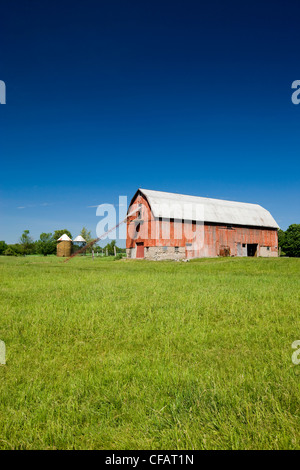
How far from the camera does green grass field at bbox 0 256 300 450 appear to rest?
2639 mm

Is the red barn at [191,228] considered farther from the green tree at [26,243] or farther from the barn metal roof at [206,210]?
the green tree at [26,243]

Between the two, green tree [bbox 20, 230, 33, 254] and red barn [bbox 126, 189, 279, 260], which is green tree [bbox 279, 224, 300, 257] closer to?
red barn [bbox 126, 189, 279, 260]

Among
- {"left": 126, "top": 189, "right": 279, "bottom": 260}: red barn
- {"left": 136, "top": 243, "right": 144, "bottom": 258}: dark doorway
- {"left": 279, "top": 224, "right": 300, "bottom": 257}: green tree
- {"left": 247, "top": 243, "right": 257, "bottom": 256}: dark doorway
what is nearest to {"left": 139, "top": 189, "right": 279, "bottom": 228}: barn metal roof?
{"left": 126, "top": 189, "right": 279, "bottom": 260}: red barn

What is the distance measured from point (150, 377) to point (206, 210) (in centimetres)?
3824

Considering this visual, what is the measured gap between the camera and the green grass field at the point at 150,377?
104 inches

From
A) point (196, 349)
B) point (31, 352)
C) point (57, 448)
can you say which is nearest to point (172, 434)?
point (57, 448)

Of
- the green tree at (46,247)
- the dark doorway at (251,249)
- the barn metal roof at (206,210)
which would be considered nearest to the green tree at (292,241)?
the barn metal roof at (206,210)

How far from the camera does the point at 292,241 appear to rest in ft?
227

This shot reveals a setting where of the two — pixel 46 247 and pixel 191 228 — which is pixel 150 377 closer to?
pixel 191 228

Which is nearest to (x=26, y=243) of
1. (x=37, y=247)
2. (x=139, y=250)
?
(x=37, y=247)

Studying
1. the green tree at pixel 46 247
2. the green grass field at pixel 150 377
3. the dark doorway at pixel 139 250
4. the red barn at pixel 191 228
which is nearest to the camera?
the green grass field at pixel 150 377

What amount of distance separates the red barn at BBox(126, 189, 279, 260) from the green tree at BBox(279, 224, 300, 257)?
26.0m

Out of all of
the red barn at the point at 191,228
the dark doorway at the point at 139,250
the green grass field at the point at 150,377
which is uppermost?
the red barn at the point at 191,228
